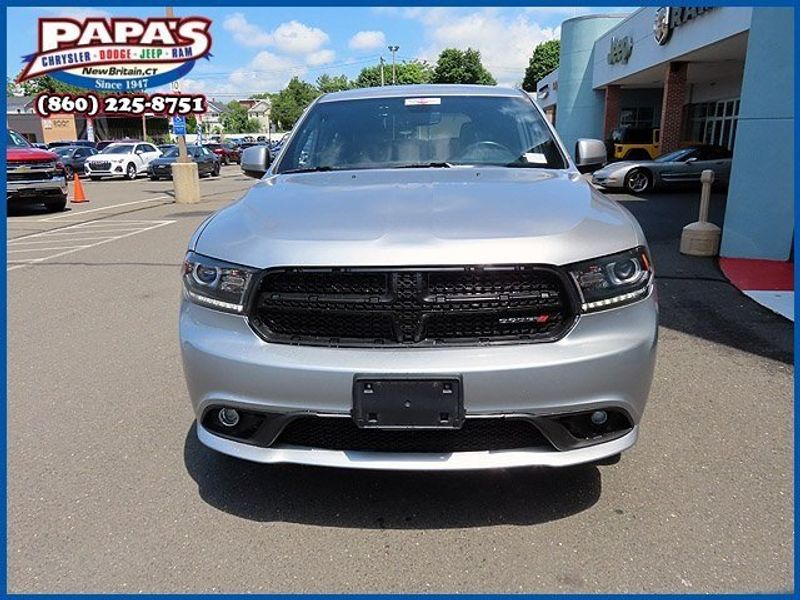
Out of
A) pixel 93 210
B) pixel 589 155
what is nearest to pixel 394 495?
pixel 589 155

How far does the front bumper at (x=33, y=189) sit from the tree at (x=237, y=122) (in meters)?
106

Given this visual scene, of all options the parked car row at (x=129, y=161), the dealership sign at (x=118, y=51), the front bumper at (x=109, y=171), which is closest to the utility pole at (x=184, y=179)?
the dealership sign at (x=118, y=51)

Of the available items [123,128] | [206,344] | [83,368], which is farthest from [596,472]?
[123,128]

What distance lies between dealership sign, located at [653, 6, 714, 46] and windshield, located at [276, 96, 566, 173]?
16.2 metres

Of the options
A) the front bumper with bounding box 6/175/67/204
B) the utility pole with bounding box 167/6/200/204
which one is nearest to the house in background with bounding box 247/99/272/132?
the utility pole with bounding box 167/6/200/204

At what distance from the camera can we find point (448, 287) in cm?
235

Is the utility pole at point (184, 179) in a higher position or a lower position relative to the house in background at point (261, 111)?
lower

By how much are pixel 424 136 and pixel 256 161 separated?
49.0 inches

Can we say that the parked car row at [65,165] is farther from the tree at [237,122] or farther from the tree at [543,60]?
the tree at [237,122]

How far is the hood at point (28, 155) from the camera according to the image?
1371 cm

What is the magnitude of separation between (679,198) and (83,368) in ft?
47.7

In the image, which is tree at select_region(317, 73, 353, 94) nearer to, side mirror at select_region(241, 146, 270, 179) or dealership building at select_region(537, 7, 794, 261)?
dealership building at select_region(537, 7, 794, 261)

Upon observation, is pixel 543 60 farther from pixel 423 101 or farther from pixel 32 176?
pixel 423 101

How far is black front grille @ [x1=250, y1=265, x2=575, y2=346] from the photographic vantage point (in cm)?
233
